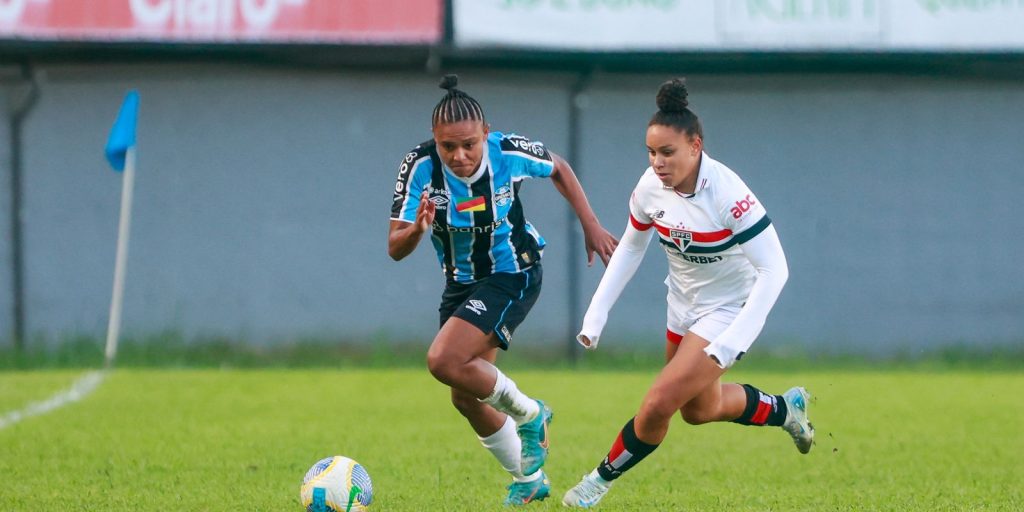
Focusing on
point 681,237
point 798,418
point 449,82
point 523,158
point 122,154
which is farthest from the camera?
point 122,154

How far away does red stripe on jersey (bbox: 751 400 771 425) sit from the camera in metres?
7.53

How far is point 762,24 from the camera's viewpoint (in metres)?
15.4

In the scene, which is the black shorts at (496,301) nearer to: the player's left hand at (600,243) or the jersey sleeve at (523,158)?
the player's left hand at (600,243)

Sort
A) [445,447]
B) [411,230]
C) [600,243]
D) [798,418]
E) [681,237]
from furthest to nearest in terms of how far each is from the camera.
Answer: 1. [445,447]
2. [798,418]
3. [600,243]
4. [681,237]
5. [411,230]

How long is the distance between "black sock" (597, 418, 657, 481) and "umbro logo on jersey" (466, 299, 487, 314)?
946 mm

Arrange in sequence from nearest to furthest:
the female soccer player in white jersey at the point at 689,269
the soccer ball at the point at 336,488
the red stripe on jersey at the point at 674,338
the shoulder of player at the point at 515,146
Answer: the soccer ball at the point at 336,488 < the female soccer player in white jersey at the point at 689,269 < the red stripe on jersey at the point at 674,338 < the shoulder of player at the point at 515,146

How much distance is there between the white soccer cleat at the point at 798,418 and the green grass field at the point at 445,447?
0.22m

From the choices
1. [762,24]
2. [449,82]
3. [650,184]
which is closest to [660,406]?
[650,184]

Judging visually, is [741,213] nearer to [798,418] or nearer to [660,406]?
[660,406]

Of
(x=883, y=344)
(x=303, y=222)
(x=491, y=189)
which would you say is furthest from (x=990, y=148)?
(x=491, y=189)

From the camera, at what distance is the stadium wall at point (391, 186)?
53.9 ft

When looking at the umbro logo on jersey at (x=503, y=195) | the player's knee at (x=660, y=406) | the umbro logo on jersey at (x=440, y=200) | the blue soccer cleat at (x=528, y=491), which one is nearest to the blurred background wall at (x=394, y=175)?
the umbro logo on jersey at (x=503, y=195)

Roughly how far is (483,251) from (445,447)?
90.9 inches

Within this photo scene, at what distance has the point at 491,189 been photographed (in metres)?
7.21
